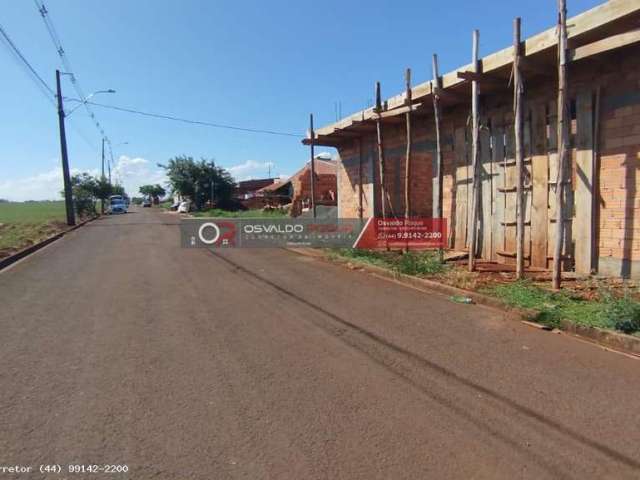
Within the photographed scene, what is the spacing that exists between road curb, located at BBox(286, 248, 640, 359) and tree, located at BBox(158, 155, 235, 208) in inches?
1514

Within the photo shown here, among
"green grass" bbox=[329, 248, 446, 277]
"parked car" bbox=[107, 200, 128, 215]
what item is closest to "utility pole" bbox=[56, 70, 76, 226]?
"green grass" bbox=[329, 248, 446, 277]

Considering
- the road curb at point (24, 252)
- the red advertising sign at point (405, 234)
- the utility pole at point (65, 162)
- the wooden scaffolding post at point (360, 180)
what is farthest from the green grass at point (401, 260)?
the utility pole at point (65, 162)

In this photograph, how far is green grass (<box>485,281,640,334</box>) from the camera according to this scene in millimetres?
4301

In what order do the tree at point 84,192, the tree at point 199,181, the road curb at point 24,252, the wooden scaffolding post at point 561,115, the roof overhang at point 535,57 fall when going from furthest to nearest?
the tree at point 199,181
the tree at point 84,192
the road curb at point 24,252
the wooden scaffolding post at point 561,115
the roof overhang at point 535,57

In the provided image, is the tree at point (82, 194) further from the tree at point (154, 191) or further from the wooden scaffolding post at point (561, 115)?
the tree at point (154, 191)

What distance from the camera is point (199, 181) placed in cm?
4391

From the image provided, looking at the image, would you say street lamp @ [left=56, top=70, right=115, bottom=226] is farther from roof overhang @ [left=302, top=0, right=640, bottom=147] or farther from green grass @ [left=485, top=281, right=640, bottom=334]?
green grass @ [left=485, top=281, right=640, bottom=334]

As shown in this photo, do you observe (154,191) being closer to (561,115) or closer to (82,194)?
(82,194)

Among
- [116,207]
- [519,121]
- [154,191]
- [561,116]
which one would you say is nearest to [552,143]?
[519,121]

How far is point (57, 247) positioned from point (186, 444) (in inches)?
533

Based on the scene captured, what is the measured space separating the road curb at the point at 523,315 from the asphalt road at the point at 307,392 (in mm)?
229

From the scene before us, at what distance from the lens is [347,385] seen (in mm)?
3303

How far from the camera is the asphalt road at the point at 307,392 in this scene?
2.36 metres

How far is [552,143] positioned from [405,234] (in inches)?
164
